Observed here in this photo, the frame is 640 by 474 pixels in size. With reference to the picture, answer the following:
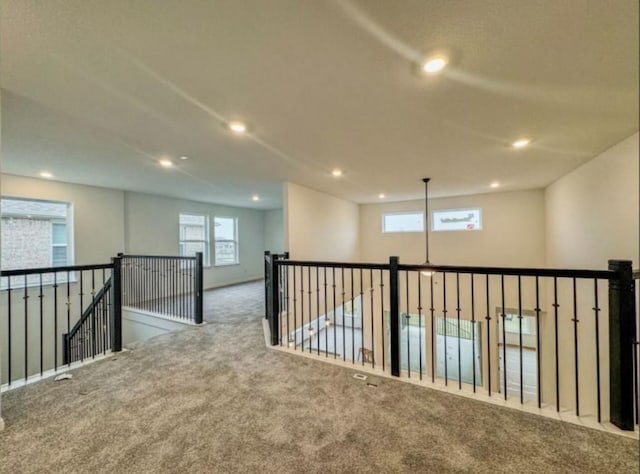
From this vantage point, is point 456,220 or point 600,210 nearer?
point 600,210

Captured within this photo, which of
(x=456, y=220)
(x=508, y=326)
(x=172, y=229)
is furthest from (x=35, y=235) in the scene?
(x=508, y=326)

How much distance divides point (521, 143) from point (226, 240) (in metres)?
7.58

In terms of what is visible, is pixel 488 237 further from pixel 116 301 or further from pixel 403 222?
pixel 116 301

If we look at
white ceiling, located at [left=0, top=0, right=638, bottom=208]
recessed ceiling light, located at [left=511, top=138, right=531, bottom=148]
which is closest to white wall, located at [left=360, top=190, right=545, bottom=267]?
white ceiling, located at [left=0, top=0, right=638, bottom=208]

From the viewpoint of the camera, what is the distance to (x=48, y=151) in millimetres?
3334

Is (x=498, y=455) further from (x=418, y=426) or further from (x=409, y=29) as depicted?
(x=409, y=29)

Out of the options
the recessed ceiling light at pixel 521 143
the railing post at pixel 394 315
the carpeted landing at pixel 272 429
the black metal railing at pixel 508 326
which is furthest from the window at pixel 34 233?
the recessed ceiling light at pixel 521 143

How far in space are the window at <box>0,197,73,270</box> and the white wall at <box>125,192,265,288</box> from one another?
41.0 inches

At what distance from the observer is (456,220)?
6680 millimetres

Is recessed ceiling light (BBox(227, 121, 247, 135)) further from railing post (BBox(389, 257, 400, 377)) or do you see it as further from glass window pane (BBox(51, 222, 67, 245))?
glass window pane (BBox(51, 222, 67, 245))

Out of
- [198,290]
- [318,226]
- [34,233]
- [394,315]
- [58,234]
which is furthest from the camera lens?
[318,226]

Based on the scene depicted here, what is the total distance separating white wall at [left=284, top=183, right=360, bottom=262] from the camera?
4.85 meters

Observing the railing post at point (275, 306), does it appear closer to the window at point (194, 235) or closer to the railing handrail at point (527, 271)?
the railing handrail at point (527, 271)

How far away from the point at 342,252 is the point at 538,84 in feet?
17.1
